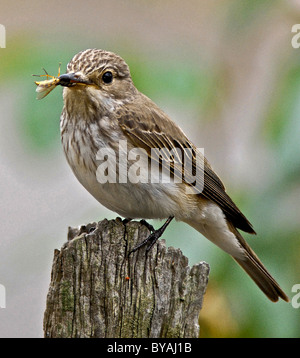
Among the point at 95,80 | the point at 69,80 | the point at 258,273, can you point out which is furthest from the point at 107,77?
the point at 258,273

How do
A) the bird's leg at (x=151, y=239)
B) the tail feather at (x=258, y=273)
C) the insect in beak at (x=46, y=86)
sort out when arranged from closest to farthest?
the bird's leg at (x=151, y=239) → the insect in beak at (x=46, y=86) → the tail feather at (x=258, y=273)

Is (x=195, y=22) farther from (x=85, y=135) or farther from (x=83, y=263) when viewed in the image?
(x=83, y=263)

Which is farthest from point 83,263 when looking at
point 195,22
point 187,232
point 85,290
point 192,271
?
point 195,22

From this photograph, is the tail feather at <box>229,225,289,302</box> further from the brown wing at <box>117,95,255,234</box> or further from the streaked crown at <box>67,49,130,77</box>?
the streaked crown at <box>67,49,130,77</box>

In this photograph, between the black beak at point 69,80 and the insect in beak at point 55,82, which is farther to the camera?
the black beak at point 69,80

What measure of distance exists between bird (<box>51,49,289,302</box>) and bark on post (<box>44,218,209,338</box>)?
404mm

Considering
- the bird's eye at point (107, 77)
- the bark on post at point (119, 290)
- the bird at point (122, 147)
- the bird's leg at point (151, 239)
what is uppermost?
the bird's eye at point (107, 77)

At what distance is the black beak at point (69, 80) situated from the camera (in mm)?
4840

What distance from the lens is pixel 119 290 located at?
418 cm

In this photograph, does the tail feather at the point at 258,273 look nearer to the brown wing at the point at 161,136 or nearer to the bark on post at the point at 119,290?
the brown wing at the point at 161,136

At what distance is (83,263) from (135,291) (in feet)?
1.03

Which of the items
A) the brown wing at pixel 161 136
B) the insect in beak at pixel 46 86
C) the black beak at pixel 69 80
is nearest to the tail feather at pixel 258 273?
the brown wing at pixel 161 136

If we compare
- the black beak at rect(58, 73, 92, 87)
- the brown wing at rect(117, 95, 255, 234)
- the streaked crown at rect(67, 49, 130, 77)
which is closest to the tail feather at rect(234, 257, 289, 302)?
the brown wing at rect(117, 95, 255, 234)

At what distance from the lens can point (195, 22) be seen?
20.6 ft
